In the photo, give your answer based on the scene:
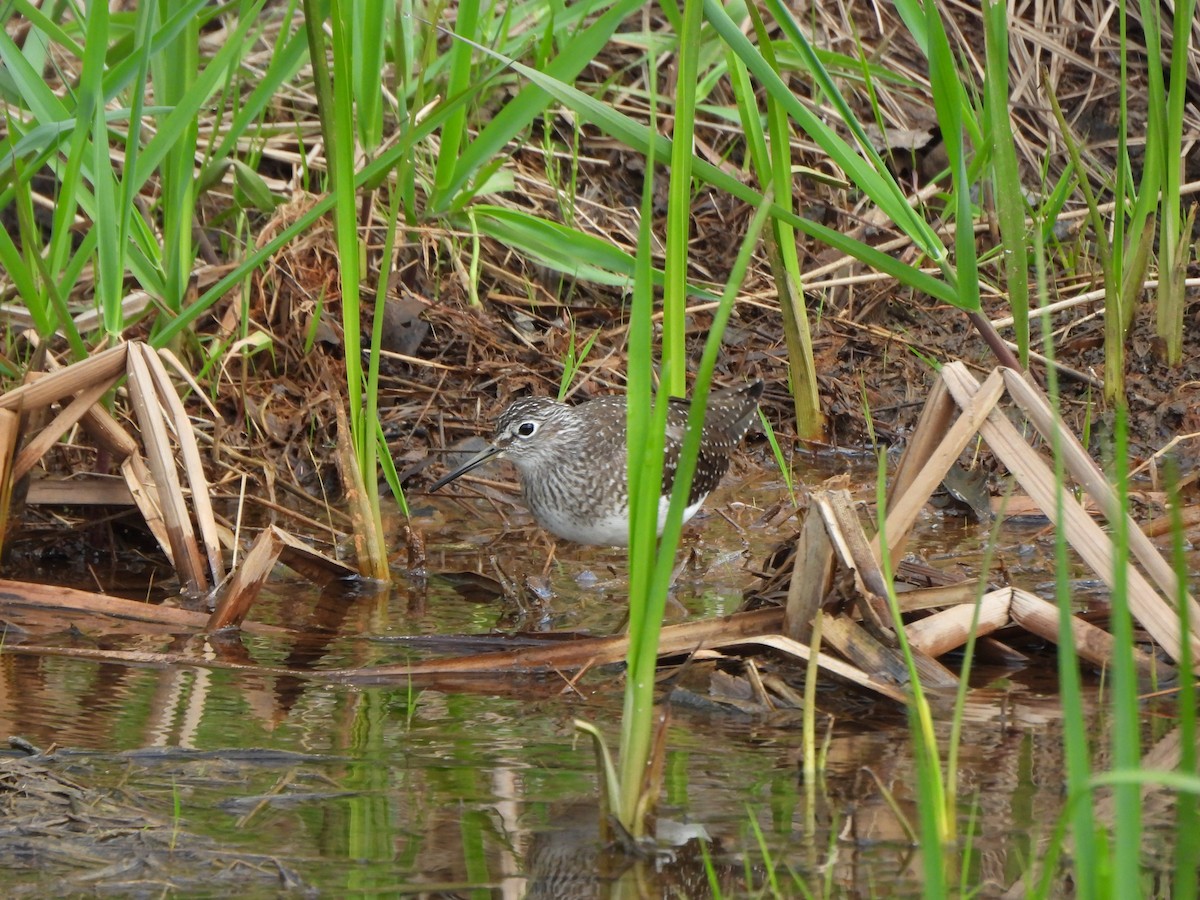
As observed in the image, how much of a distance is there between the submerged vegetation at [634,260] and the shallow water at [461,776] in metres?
0.10

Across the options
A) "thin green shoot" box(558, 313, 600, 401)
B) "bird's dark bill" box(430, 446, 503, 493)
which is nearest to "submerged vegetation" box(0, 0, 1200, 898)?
"thin green shoot" box(558, 313, 600, 401)

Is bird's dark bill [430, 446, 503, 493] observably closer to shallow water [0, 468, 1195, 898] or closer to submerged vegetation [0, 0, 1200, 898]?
submerged vegetation [0, 0, 1200, 898]

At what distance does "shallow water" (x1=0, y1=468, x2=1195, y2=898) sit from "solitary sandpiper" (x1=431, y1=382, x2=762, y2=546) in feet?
2.58

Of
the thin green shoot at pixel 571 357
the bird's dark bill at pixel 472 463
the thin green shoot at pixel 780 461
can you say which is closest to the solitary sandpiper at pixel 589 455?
the bird's dark bill at pixel 472 463

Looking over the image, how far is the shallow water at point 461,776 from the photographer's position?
9.39 ft

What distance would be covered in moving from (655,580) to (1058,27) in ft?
23.7

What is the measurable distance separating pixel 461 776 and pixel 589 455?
104 inches

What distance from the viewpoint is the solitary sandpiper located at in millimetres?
5715

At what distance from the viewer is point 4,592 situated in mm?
4789

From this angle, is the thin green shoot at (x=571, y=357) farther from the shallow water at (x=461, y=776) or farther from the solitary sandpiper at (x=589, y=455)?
the shallow water at (x=461, y=776)

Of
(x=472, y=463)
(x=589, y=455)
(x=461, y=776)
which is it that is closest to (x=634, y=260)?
(x=589, y=455)

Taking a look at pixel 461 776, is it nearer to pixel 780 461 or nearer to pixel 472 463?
pixel 780 461

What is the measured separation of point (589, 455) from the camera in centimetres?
597

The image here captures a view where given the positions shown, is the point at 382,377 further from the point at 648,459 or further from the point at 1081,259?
the point at 648,459
